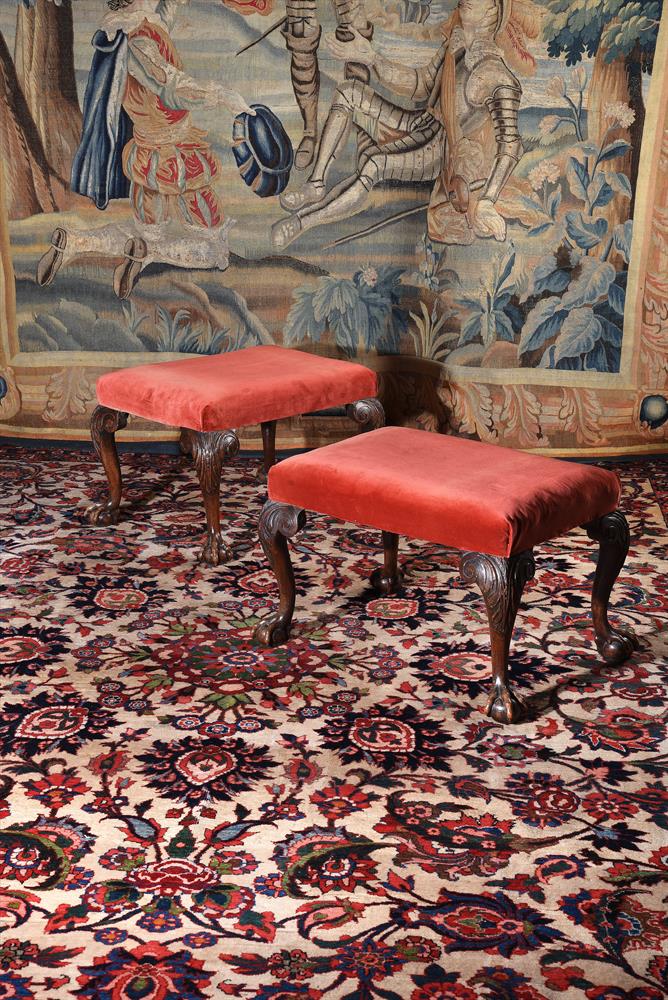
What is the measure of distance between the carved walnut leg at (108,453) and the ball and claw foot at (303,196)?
1.45 metres

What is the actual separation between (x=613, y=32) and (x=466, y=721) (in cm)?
309

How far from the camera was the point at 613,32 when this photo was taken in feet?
15.2

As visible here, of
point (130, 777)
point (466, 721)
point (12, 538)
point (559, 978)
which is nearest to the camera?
point (559, 978)

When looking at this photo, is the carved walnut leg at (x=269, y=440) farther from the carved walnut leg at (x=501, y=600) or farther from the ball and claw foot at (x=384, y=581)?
the carved walnut leg at (x=501, y=600)

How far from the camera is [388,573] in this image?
3701mm

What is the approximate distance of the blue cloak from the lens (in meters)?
5.05

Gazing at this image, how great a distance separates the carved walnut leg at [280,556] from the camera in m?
3.25

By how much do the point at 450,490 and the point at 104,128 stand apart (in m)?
3.06

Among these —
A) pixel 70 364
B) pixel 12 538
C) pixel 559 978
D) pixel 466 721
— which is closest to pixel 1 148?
pixel 70 364

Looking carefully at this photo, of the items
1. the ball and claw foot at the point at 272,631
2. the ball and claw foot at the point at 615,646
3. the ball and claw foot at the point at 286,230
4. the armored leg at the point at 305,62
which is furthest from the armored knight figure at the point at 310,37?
the ball and claw foot at the point at 615,646

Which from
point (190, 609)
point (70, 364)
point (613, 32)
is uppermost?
point (613, 32)

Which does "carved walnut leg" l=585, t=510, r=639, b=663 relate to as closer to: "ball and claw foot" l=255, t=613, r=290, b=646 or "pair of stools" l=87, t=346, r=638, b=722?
"pair of stools" l=87, t=346, r=638, b=722

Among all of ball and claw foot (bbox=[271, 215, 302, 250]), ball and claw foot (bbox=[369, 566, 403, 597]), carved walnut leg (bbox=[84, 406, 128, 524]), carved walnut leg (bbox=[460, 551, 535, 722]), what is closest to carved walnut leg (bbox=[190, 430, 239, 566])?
carved walnut leg (bbox=[84, 406, 128, 524])

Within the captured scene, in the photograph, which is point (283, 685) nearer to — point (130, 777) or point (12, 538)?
point (130, 777)
